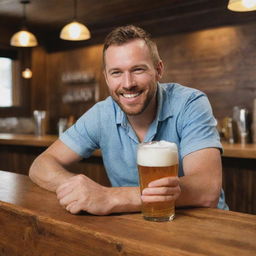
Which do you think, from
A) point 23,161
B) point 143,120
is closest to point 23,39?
point 23,161

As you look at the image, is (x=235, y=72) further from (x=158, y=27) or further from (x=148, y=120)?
(x=148, y=120)

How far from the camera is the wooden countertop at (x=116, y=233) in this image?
838 millimetres

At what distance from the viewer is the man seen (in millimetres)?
1137

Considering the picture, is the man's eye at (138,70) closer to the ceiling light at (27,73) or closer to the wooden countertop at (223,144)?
the wooden countertop at (223,144)

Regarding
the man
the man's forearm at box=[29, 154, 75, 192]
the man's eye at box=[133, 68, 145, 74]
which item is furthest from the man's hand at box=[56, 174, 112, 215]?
the man's eye at box=[133, 68, 145, 74]

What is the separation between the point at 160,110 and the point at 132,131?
0.49 feet

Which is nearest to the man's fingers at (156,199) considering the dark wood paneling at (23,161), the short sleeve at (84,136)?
the short sleeve at (84,136)

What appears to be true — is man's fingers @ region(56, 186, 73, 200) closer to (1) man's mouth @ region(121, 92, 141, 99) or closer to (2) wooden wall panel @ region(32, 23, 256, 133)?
(1) man's mouth @ region(121, 92, 141, 99)

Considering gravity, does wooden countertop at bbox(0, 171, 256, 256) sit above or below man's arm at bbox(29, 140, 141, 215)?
below

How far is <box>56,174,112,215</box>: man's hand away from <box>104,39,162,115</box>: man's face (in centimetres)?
53

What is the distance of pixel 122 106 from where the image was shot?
1.63 metres

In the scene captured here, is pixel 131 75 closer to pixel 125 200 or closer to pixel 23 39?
pixel 125 200

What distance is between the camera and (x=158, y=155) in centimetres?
102

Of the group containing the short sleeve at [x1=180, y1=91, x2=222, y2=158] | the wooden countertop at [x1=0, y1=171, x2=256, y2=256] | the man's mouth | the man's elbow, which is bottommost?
the wooden countertop at [x1=0, y1=171, x2=256, y2=256]
